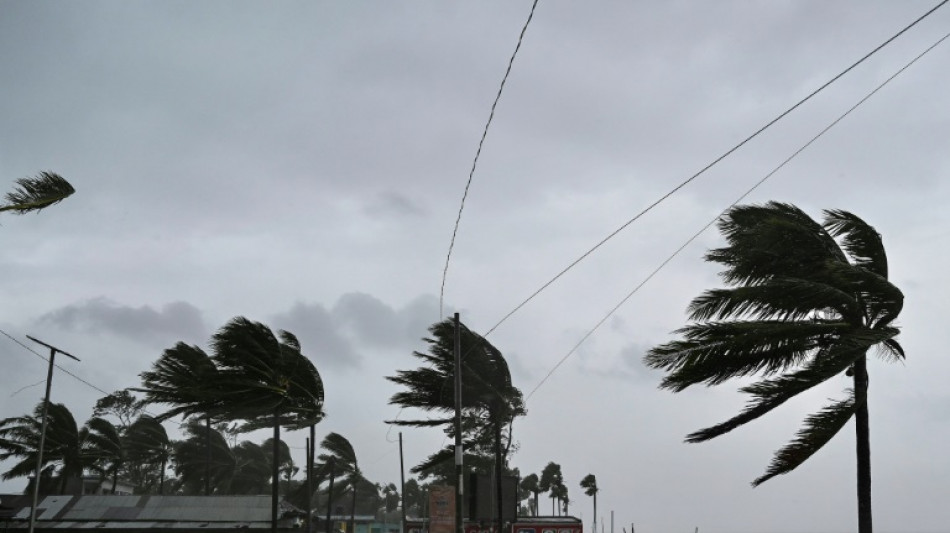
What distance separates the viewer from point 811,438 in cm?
1302

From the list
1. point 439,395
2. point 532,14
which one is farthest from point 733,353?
point 439,395

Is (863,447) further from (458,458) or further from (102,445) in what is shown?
(102,445)

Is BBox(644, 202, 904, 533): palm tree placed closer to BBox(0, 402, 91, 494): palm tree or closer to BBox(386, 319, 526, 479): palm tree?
BBox(386, 319, 526, 479): palm tree

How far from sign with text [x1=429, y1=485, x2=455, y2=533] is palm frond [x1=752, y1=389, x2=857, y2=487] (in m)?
28.7

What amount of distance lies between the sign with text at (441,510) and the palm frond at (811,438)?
94.2ft

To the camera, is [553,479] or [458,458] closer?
[458,458]

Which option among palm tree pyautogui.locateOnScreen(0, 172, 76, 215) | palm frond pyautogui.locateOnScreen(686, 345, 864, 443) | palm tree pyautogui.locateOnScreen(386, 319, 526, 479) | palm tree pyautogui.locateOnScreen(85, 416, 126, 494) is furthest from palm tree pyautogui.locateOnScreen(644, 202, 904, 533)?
palm tree pyautogui.locateOnScreen(85, 416, 126, 494)

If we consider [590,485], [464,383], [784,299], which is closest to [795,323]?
[784,299]

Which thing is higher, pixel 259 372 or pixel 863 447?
pixel 259 372

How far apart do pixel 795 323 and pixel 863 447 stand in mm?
3024

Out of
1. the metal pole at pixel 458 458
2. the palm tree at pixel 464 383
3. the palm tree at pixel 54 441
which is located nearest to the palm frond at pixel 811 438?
the metal pole at pixel 458 458

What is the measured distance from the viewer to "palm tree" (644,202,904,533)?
13.0 metres

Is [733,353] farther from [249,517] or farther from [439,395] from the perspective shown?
[249,517]

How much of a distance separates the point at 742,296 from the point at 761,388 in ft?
6.54
